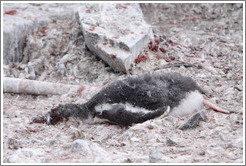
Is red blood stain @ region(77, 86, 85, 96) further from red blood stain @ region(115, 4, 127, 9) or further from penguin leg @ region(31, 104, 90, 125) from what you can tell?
red blood stain @ region(115, 4, 127, 9)

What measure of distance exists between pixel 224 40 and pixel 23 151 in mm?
4854

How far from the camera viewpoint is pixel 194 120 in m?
3.92

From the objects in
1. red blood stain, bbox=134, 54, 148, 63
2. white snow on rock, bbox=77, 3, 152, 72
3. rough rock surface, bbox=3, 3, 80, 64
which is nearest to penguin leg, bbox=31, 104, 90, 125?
white snow on rock, bbox=77, 3, 152, 72

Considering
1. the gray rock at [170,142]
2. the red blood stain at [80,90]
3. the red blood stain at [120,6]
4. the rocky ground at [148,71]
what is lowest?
the red blood stain at [80,90]

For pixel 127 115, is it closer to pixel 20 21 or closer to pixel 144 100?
pixel 144 100

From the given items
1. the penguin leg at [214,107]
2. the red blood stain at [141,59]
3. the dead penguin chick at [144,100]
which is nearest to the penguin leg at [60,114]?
the dead penguin chick at [144,100]

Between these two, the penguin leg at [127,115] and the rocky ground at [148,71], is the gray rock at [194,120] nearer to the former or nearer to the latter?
the rocky ground at [148,71]

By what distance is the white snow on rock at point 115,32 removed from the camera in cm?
568

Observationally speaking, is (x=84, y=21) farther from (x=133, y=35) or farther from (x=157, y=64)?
(x=157, y=64)

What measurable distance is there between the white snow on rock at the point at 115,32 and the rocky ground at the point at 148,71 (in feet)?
0.69

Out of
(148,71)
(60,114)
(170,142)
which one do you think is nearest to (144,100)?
(170,142)

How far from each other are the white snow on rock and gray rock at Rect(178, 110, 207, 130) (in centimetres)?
188

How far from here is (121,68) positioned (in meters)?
5.70

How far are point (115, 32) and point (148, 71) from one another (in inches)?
36.9
